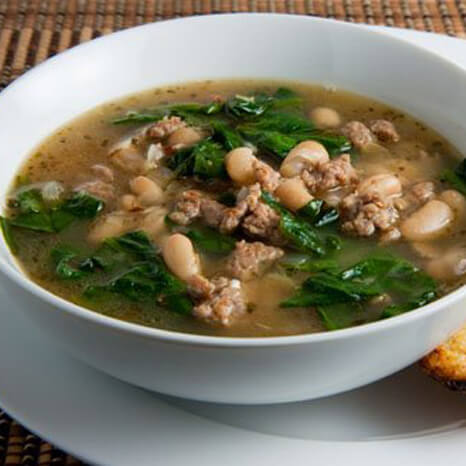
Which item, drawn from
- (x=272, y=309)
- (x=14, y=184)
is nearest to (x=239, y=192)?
(x=272, y=309)

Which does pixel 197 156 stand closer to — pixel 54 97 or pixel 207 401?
pixel 54 97

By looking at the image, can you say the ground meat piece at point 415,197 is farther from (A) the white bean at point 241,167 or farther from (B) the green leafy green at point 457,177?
(A) the white bean at point 241,167

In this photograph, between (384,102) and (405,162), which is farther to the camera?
(384,102)

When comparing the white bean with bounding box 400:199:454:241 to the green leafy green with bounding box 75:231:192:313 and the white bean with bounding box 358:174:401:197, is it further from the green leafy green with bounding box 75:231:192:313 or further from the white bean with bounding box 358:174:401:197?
the green leafy green with bounding box 75:231:192:313

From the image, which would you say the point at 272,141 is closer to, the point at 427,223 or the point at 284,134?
the point at 284,134

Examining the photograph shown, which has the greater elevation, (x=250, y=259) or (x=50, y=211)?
(x=250, y=259)

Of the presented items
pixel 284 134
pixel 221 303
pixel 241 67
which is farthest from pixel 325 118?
pixel 221 303
